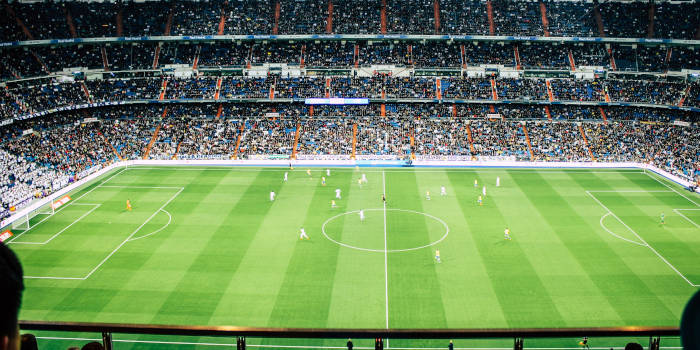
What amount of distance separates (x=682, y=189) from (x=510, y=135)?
2062 cm

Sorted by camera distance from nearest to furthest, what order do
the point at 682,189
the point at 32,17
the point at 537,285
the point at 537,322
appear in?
the point at 537,322 → the point at 537,285 → the point at 682,189 → the point at 32,17

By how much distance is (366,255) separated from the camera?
37094 millimetres

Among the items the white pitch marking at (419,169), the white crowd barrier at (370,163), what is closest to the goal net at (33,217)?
the white crowd barrier at (370,163)

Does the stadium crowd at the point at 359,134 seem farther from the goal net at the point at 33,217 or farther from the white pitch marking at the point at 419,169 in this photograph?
the goal net at the point at 33,217

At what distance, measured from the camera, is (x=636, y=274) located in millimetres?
33812

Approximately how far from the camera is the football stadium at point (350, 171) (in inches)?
1178

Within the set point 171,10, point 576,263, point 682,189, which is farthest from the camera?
point 171,10

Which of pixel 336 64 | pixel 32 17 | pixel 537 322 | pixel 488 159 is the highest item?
pixel 32 17

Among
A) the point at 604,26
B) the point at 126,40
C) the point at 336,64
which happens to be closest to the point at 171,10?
the point at 126,40

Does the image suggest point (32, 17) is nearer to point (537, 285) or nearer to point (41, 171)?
point (41, 171)

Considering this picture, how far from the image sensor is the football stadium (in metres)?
29.9

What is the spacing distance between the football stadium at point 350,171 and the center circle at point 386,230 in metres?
0.30

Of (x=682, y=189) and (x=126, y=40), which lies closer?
(x=682, y=189)

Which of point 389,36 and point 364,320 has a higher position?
point 389,36
